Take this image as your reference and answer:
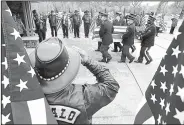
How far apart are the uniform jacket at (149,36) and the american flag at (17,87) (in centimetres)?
553

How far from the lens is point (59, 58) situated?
48.1 inches

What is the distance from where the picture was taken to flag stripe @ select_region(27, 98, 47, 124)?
117 cm

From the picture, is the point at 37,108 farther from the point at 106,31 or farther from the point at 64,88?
the point at 106,31

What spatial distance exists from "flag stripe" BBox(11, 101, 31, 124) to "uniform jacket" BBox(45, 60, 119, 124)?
0.17 meters

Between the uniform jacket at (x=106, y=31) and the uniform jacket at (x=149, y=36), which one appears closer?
the uniform jacket at (x=149, y=36)

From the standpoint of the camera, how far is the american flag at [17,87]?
3.86 feet

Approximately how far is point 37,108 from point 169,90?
98 cm

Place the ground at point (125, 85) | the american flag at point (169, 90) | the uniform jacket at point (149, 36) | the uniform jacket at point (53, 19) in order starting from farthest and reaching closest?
the uniform jacket at point (53, 19)
the uniform jacket at point (149, 36)
the ground at point (125, 85)
the american flag at point (169, 90)

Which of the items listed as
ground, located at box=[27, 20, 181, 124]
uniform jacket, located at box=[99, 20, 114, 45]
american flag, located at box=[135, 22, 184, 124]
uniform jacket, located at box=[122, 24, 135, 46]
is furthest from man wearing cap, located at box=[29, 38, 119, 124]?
uniform jacket, located at box=[122, 24, 135, 46]

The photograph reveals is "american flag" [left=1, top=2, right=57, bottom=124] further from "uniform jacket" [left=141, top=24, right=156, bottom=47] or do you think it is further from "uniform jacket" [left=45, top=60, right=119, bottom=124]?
"uniform jacket" [left=141, top=24, right=156, bottom=47]

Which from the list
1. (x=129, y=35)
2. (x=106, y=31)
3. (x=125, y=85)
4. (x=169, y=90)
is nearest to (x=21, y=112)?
(x=169, y=90)

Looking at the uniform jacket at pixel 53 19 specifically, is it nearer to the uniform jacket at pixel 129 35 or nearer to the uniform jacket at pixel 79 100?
the uniform jacket at pixel 129 35

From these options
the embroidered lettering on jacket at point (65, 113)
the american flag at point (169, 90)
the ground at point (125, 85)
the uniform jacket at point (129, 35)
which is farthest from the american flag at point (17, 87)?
the uniform jacket at point (129, 35)

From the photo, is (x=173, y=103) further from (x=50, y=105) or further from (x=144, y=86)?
(x=144, y=86)
